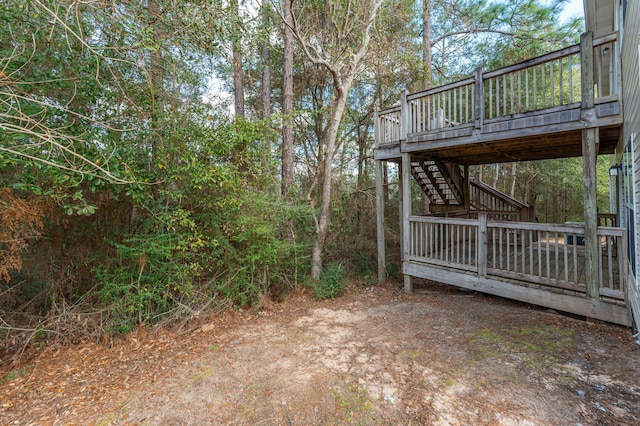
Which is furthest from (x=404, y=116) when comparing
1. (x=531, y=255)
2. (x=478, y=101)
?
(x=531, y=255)

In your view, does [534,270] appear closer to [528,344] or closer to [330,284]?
[528,344]

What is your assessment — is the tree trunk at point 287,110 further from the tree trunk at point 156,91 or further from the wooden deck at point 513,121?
the tree trunk at point 156,91

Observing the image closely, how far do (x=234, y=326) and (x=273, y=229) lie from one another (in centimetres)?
177

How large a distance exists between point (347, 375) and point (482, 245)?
3.48 m

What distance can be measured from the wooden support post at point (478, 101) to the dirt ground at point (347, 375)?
322cm

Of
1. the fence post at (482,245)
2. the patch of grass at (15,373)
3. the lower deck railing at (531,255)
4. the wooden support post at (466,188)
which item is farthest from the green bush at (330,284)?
the patch of grass at (15,373)

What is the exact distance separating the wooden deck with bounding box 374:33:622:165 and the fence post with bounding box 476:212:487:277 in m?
1.38

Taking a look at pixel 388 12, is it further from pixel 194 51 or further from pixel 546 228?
pixel 546 228

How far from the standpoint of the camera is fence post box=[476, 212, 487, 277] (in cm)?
524

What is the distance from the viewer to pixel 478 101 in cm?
505

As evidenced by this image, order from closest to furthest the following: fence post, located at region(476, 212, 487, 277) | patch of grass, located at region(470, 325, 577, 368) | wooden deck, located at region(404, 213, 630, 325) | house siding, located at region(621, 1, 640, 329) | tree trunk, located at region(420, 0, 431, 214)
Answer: house siding, located at region(621, 1, 640, 329), patch of grass, located at region(470, 325, 577, 368), wooden deck, located at region(404, 213, 630, 325), fence post, located at region(476, 212, 487, 277), tree trunk, located at region(420, 0, 431, 214)

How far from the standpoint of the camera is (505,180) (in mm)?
14664

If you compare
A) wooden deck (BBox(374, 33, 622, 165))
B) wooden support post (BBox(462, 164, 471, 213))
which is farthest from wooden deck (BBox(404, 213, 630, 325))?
wooden support post (BBox(462, 164, 471, 213))

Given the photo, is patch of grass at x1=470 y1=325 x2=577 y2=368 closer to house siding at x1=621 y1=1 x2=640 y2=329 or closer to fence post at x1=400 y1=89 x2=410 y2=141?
house siding at x1=621 y1=1 x2=640 y2=329
